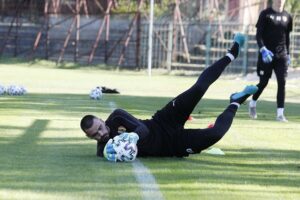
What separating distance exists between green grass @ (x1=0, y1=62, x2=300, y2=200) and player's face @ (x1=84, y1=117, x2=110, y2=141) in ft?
0.94

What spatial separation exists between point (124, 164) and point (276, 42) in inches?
240

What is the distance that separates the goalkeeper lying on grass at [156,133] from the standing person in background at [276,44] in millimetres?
4736

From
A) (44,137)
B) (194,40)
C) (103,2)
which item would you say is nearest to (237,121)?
(44,137)

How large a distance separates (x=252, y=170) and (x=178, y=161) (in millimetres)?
899

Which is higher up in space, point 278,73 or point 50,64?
point 278,73

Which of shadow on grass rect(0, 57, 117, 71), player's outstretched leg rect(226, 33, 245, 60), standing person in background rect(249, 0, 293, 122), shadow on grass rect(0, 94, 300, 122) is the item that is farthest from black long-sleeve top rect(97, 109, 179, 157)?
shadow on grass rect(0, 57, 117, 71)

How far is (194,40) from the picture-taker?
38.2 meters

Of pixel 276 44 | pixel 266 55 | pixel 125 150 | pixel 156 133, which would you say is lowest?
pixel 125 150

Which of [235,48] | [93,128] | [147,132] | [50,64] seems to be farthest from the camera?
[50,64]

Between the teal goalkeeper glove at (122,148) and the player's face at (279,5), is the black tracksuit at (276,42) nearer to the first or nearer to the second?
the player's face at (279,5)

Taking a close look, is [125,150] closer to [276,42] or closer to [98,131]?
[98,131]

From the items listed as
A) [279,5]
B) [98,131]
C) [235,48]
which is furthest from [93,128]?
[279,5]

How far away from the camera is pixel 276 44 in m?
13.8

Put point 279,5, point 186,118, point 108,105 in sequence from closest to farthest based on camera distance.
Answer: point 186,118 < point 279,5 < point 108,105
